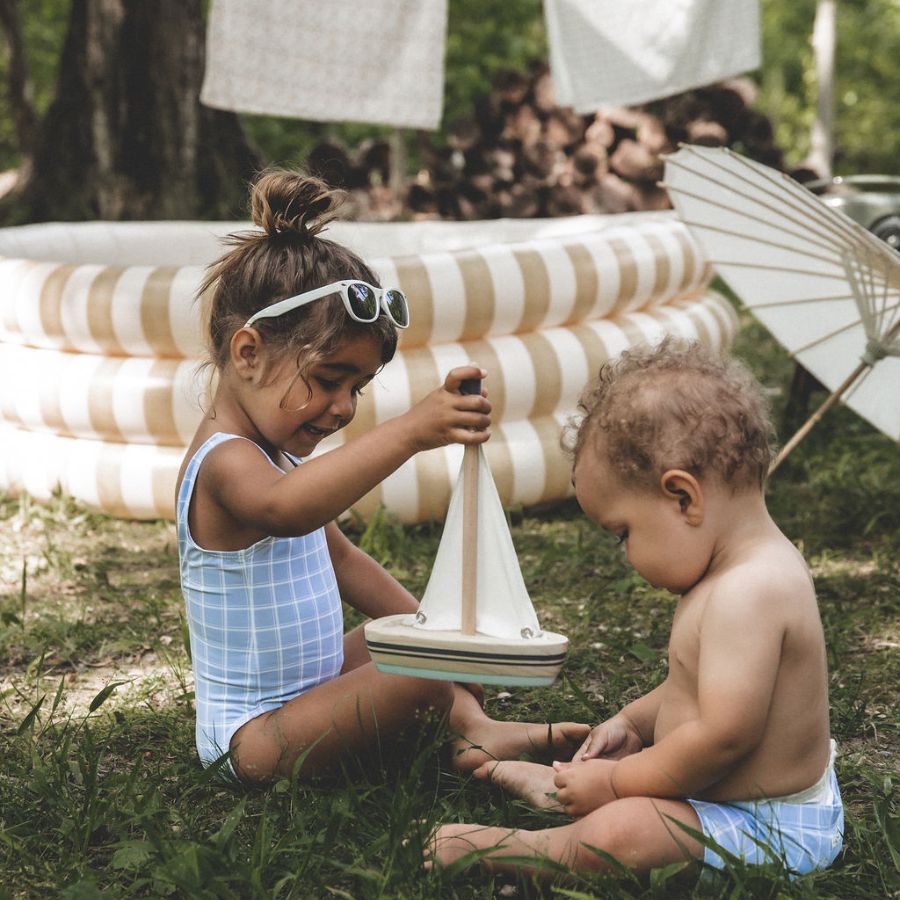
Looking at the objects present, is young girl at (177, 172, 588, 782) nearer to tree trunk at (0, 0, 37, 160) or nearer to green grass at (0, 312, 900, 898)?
green grass at (0, 312, 900, 898)

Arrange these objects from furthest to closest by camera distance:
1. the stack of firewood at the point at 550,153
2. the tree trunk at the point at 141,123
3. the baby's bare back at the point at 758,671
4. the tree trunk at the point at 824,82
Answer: the tree trunk at the point at 824,82, the stack of firewood at the point at 550,153, the tree trunk at the point at 141,123, the baby's bare back at the point at 758,671

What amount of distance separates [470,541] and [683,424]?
1.15ft

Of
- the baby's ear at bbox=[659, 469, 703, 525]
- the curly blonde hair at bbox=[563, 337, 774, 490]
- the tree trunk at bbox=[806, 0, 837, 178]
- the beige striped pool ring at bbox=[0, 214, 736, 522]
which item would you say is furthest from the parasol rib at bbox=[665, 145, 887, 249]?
the tree trunk at bbox=[806, 0, 837, 178]

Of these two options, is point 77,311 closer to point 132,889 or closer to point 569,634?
point 569,634

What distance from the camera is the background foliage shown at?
44.9 feet

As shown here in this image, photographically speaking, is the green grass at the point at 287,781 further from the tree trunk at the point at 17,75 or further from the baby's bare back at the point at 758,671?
the tree trunk at the point at 17,75

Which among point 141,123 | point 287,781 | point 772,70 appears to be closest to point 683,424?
point 287,781

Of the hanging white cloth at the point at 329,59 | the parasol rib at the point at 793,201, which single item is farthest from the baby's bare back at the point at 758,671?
the hanging white cloth at the point at 329,59

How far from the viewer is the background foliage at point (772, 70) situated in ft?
44.9

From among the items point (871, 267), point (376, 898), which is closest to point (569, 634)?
point (871, 267)

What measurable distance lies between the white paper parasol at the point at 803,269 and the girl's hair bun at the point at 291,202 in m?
1.12

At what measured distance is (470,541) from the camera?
170cm

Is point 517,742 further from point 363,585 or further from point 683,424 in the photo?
point 683,424

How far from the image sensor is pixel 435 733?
198cm
